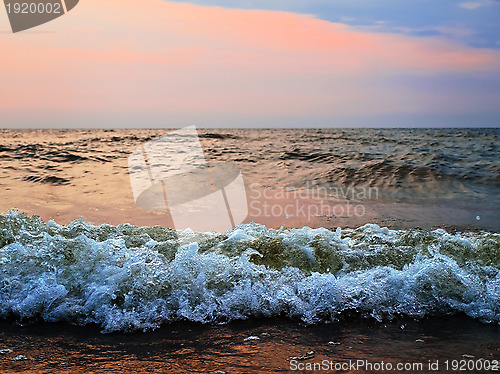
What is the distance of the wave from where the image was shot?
107 inches

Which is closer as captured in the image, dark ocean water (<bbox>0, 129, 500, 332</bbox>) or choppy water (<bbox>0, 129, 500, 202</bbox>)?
dark ocean water (<bbox>0, 129, 500, 332</bbox>)

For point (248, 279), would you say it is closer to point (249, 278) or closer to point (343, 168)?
Answer: point (249, 278)

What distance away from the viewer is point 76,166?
11.0m

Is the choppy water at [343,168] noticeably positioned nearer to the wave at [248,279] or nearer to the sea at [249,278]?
the sea at [249,278]

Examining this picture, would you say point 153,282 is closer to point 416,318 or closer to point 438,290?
point 416,318

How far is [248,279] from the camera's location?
296 cm

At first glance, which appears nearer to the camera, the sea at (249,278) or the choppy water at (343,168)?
the sea at (249,278)

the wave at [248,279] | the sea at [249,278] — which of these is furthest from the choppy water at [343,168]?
the wave at [248,279]

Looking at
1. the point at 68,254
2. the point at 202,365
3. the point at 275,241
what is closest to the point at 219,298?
the point at 202,365

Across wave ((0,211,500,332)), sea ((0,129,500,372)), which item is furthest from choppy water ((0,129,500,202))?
wave ((0,211,500,332))

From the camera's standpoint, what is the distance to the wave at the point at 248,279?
2730 mm

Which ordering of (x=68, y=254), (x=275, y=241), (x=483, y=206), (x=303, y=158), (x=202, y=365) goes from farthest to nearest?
(x=303, y=158) → (x=483, y=206) → (x=275, y=241) → (x=68, y=254) → (x=202, y=365)

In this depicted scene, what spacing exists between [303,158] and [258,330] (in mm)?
9726

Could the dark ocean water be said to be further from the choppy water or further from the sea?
Answer: the choppy water
